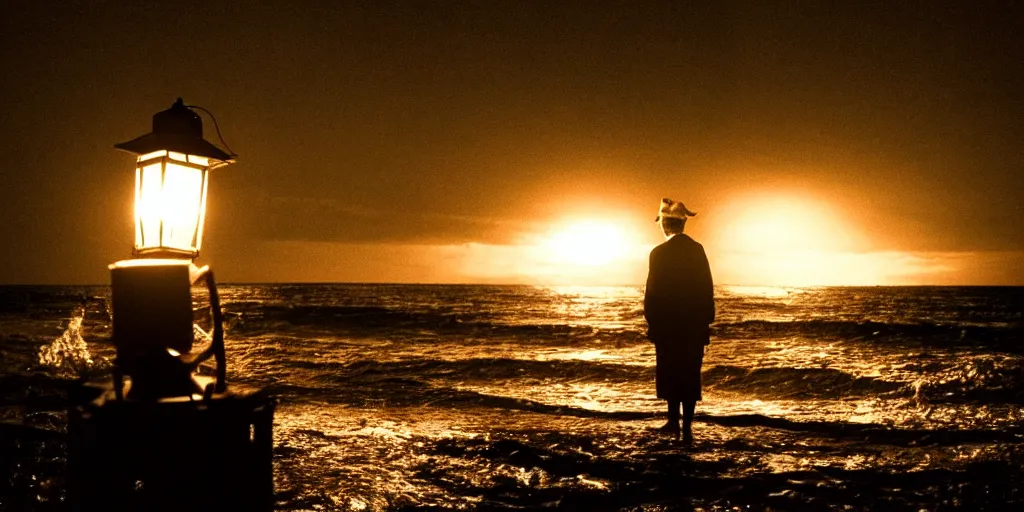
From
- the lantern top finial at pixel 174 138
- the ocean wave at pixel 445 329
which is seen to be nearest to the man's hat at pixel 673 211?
the lantern top finial at pixel 174 138

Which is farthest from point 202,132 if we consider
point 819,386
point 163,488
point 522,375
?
point 819,386

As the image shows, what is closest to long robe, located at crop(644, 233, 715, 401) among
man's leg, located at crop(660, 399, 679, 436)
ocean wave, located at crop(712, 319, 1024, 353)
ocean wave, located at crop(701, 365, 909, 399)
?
man's leg, located at crop(660, 399, 679, 436)

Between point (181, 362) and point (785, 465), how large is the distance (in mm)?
5294

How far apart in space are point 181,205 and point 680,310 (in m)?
4.87

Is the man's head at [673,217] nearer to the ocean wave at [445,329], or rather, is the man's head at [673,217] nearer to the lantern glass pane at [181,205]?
the lantern glass pane at [181,205]

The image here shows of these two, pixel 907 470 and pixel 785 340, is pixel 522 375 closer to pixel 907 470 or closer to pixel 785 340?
pixel 907 470

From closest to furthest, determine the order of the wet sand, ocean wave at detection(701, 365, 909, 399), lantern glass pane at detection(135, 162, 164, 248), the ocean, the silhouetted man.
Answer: lantern glass pane at detection(135, 162, 164, 248) → the wet sand → the ocean → the silhouetted man → ocean wave at detection(701, 365, 909, 399)

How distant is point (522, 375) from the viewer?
46.6 ft

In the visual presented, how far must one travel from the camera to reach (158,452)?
313cm

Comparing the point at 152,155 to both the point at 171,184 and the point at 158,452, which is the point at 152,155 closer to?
→ the point at 171,184

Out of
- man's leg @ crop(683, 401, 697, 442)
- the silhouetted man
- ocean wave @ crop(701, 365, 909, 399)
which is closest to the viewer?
the silhouetted man

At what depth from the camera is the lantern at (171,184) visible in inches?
140

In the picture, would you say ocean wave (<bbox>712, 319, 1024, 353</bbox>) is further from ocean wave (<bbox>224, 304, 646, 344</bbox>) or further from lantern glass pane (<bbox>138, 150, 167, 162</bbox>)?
lantern glass pane (<bbox>138, 150, 167, 162</bbox>)

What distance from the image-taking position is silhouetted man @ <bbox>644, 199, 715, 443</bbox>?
6.62 meters
